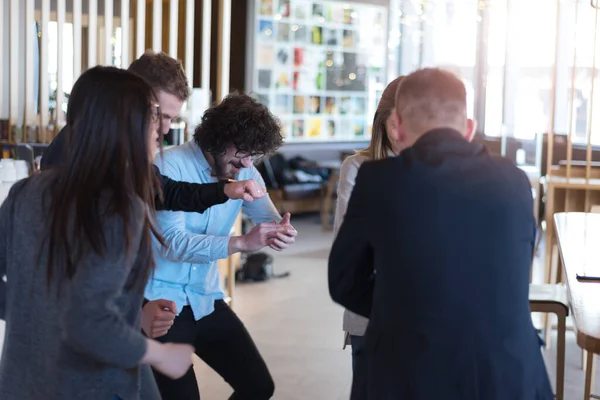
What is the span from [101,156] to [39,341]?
0.40 meters

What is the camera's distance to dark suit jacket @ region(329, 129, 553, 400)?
192cm

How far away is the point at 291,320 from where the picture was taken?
6445 millimetres

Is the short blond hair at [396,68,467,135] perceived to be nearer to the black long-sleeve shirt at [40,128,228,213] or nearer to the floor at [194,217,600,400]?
the black long-sleeve shirt at [40,128,228,213]

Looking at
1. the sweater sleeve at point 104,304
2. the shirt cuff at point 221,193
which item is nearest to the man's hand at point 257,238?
the shirt cuff at point 221,193

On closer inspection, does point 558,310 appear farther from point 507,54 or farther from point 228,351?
point 507,54

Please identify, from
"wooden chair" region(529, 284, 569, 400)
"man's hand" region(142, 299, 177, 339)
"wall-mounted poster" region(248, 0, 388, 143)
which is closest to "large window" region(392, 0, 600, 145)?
"wall-mounted poster" region(248, 0, 388, 143)

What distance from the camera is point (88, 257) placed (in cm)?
Answer: 179

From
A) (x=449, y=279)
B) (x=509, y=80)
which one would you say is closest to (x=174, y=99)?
(x=449, y=279)

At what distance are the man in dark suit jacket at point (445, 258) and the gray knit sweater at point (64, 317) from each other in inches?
20.1

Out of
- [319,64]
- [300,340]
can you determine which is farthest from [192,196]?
[319,64]

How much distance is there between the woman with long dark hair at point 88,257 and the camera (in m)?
1.79

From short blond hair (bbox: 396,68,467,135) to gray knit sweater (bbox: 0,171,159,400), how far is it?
62 cm

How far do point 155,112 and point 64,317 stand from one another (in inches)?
18.3

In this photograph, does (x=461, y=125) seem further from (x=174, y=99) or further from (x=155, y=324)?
(x=174, y=99)
